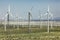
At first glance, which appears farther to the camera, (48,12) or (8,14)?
(8,14)

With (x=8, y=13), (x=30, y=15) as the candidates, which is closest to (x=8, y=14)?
(x=8, y=13)

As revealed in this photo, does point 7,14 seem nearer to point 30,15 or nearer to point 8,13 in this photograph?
point 8,13

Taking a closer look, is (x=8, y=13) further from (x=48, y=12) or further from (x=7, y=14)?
(x=48, y=12)

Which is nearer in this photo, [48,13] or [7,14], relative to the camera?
[48,13]

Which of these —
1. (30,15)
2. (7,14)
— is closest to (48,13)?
(30,15)

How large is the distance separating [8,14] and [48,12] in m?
16.8

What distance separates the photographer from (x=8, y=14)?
100500 millimetres

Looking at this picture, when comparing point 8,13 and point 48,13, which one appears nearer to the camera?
point 48,13

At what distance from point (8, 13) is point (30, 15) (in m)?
11.8

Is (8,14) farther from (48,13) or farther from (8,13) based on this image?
(48,13)

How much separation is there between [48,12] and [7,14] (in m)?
16.3

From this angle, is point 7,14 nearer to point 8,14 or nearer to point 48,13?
point 8,14

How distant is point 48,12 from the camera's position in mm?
90875

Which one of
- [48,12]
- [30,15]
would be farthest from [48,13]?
[30,15]
